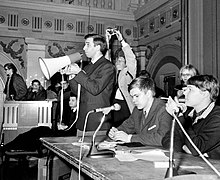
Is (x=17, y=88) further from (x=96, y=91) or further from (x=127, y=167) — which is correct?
(x=127, y=167)

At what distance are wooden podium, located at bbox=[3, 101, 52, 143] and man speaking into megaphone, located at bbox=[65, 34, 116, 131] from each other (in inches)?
125

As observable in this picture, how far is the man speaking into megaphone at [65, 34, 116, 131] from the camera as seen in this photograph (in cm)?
237

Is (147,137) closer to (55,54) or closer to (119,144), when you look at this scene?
(119,144)

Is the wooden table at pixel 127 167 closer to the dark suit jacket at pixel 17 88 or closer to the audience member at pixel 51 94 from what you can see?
the dark suit jacket at pixel 17 88

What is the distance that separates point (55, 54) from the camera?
827 centimetres

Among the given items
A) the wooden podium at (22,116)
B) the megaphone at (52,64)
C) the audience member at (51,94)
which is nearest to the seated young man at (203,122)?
the megaphone at (52,64)

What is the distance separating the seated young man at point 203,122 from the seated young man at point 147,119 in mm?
120

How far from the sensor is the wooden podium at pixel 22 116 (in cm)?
542

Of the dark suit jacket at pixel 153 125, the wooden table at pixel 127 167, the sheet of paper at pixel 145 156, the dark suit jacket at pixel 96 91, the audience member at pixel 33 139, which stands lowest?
the audience member at pixel 33 139

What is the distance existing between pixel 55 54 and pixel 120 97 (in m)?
4.89

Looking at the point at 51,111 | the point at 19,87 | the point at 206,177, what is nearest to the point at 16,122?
the point at 51,111

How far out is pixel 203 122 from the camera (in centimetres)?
212

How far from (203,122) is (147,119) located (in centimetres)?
50

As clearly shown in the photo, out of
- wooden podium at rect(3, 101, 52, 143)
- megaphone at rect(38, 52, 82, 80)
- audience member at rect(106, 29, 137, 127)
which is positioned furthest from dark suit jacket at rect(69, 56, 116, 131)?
wooden podium at rect(3, 101, 52, 143)
